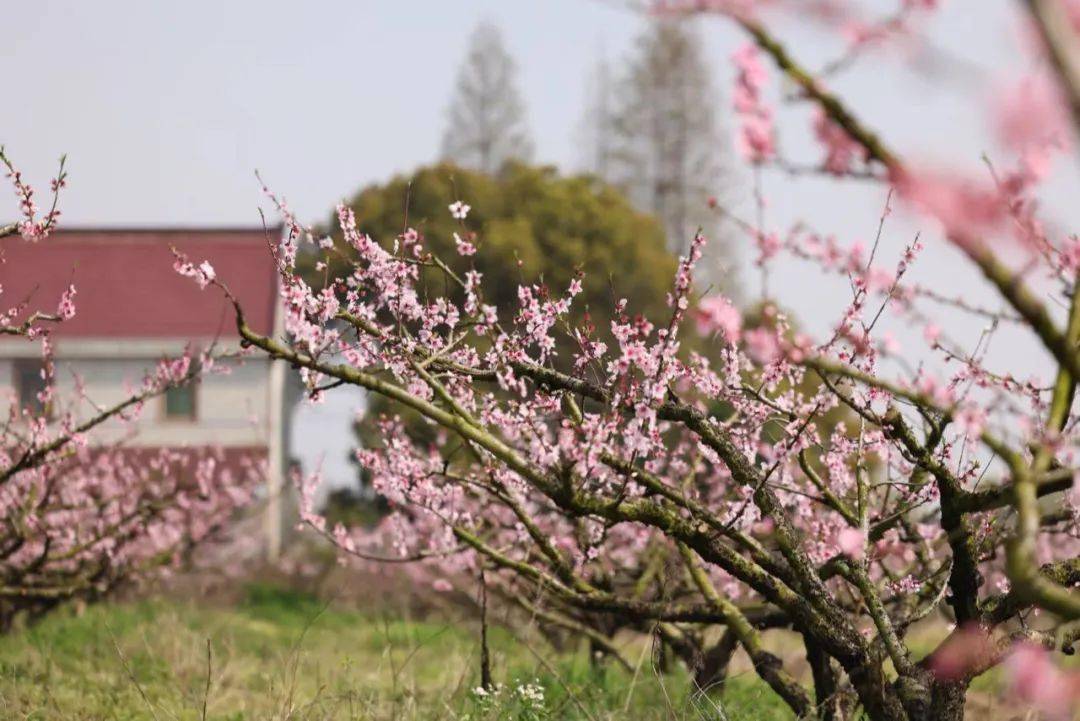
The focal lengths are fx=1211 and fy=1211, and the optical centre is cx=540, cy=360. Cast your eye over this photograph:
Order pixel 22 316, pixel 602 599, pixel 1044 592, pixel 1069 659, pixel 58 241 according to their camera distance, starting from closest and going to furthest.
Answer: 1. pixel 1044 592
2. pixel 602 599
3. pixel 1069 659
4. pixel 22 316
5. pixel 58 241

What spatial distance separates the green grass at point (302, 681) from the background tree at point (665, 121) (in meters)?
22.1

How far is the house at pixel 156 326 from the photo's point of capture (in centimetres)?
2341

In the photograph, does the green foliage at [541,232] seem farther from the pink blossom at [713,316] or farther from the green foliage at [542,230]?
the pink blossom at [713,316]

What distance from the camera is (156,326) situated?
24141 mm

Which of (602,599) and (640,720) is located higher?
(602,599)

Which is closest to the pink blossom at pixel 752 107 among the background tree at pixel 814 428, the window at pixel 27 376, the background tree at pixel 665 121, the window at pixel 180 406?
the background tree at pixel 814 428

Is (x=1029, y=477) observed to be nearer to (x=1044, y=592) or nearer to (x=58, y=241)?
(x=1044, y=592)

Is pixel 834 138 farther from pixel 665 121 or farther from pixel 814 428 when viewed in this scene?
pixel 665 121

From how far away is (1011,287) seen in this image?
3.11 metres

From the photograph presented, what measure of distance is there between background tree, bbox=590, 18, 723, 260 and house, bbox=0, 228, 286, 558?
39.2ft

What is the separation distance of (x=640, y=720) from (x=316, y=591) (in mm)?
12177

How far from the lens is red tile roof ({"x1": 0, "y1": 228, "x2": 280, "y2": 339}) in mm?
24094

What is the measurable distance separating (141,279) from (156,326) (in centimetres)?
151

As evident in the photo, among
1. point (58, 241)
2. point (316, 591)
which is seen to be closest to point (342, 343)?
point (316, 591)
